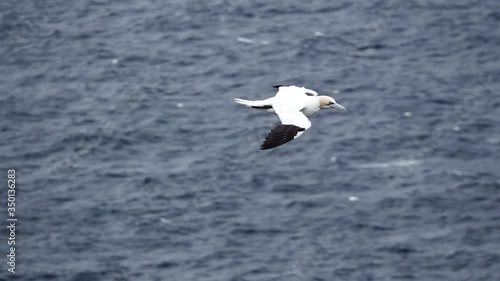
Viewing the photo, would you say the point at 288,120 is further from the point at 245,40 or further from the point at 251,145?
the point at 245,40

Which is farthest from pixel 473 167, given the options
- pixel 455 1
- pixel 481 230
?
pixel 455 1

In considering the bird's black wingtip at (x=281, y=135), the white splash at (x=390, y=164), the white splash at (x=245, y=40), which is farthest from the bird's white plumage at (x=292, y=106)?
the white splash at (x=245, y=40)

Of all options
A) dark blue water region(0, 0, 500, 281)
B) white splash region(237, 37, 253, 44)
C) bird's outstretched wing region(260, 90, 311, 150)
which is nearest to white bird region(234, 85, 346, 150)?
bird's outstretched wing region(260, 90, 311, 150)

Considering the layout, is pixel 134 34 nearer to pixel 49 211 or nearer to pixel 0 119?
pixel 0 119

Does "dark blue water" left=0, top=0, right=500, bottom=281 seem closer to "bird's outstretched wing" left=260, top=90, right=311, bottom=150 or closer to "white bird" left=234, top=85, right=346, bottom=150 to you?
"white bird" left=234, top=85, right=346, bottom=150

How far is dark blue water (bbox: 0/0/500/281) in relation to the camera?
9850cm

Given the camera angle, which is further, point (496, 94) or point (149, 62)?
point (149, 62)

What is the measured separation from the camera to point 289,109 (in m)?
43.7

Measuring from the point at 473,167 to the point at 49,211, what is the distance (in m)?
40.3

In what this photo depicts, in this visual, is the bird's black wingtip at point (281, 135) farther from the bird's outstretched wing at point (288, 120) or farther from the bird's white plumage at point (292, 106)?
the bird's white plumage at point (292, 106)

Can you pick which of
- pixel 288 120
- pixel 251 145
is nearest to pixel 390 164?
pixel 251 145

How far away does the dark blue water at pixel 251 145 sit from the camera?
9850 cm

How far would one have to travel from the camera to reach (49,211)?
105 meters

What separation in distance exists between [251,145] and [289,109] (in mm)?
65070
